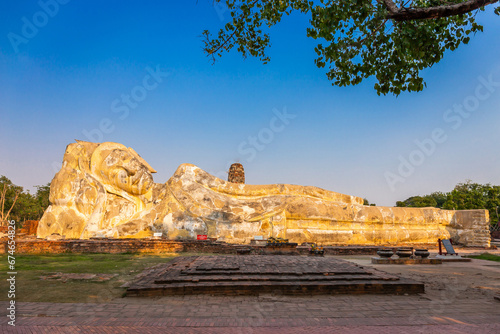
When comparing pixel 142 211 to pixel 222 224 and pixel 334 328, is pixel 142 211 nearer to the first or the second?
pixel 222 224

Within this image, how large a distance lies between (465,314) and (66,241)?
1087cm

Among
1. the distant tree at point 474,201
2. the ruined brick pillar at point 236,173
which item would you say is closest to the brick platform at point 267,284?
the ruined brick pillar at point 236,173

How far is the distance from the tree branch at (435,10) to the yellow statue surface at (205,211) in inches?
398

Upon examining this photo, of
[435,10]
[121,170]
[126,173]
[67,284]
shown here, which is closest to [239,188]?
[126,173]

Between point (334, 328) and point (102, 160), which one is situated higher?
point (102, 160)

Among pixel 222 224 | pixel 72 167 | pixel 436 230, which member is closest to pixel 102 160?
pixel 72 167

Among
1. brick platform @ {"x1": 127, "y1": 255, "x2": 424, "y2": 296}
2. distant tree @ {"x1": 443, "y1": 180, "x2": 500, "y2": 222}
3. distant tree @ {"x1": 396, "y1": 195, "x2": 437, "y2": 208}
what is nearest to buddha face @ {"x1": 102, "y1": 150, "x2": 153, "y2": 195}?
brick platform @ {"x1": 127, "y1": 255, "x2": 424, "y2": 296}

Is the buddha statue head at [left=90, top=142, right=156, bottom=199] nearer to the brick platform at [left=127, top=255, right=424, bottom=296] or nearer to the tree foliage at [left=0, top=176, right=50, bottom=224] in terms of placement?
the brick platform at [left=127, top=255, right=424, bottom=296]

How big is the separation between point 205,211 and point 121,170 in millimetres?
4198

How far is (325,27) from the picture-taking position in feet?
18.6

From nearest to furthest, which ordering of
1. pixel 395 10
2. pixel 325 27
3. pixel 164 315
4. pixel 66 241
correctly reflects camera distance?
pixel 164 315, pixel 395 10, pixel 325 27, pixel 66 241

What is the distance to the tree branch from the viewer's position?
418 centimetres

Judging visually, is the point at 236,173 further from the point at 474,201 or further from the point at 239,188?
the point at 474,201

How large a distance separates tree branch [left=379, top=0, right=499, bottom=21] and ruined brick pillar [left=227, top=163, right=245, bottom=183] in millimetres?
15643
